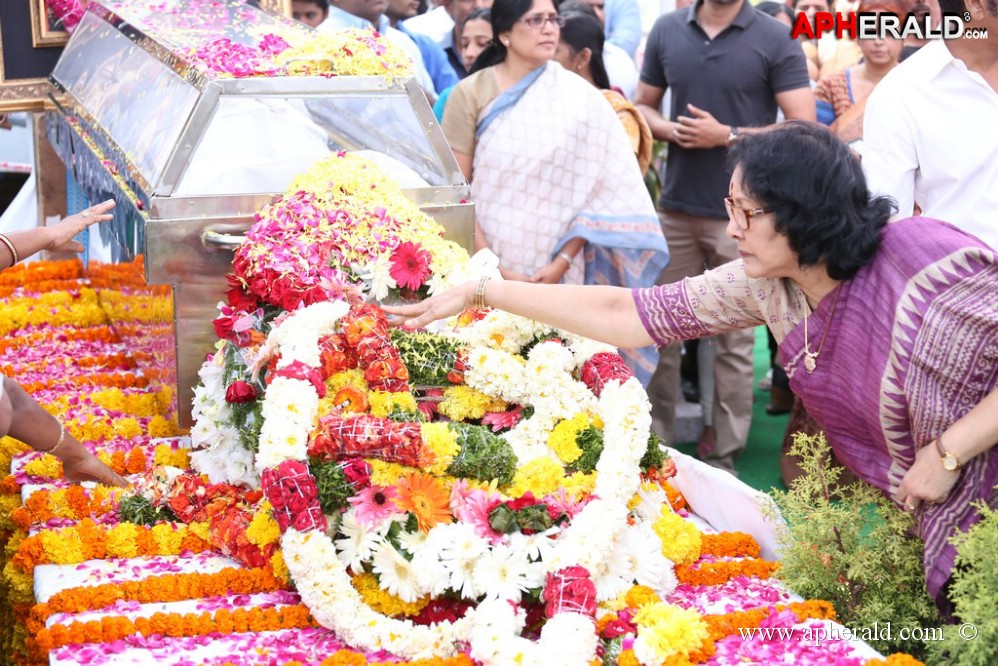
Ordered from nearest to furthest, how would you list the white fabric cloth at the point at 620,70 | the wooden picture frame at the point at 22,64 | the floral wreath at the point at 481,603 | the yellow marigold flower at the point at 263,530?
the floral wreath at the point at 481,603 → the yellow marigold flower at the point at 263,530 → the wooden picture frame at the point at 22,64 → the white fabric cloth at the point at 620,70

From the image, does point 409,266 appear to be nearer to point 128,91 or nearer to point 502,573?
point 502,573

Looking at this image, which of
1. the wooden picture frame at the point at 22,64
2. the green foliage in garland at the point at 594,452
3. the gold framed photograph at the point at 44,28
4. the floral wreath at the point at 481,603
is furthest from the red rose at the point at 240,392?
the gold framed photograph at the point at 44,28

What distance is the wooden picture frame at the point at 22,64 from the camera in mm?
5809

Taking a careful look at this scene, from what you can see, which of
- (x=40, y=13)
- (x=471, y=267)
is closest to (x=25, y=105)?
(x=40, y=13)

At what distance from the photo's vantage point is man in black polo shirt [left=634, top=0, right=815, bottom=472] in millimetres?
5562

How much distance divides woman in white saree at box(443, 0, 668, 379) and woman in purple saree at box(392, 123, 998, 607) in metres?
1.96

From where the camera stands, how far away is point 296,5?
6543mm

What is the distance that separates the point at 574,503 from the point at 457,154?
2.36 metres

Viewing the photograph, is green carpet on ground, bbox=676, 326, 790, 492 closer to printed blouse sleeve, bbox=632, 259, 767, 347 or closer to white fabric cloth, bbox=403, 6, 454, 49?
printed blouse sleeve, bbox=632, 259, 767, 347

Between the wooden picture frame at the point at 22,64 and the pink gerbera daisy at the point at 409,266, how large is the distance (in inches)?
126

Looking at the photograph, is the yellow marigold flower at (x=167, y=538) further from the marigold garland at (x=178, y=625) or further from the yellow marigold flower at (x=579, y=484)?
the yellow marigold flower at (x=579, y=484)

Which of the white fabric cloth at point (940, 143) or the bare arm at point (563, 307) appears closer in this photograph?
the bare arm at point (563, 307)

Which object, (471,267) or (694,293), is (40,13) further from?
(694,293)

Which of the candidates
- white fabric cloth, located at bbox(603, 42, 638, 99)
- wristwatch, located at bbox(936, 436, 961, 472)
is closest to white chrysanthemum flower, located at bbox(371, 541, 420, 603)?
wristwatch, located at bbox(936, 436, 961, 472)
